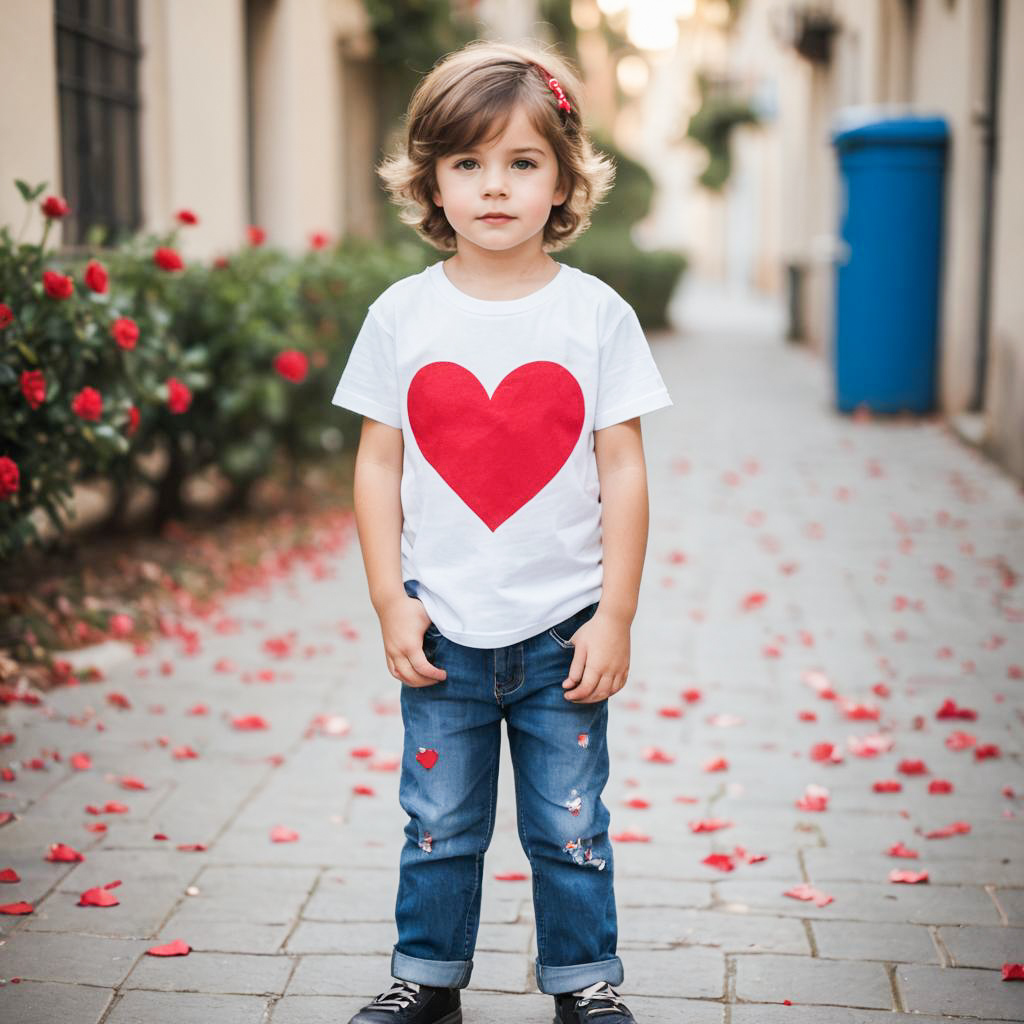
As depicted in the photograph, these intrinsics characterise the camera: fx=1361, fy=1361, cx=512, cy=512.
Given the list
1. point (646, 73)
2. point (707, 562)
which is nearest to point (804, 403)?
point (707, 562)

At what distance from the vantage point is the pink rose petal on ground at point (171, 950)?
2.78 metres

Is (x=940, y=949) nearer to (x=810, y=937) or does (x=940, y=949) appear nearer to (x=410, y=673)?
(x=810, y=937)

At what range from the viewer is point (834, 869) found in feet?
10.6

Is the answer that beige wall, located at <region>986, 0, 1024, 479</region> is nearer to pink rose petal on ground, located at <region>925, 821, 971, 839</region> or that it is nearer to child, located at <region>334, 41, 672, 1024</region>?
pink rose petal on ground, located at <region>925, 821, 971, 839</region>

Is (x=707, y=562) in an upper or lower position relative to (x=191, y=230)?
lower

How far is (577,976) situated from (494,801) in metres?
0.34

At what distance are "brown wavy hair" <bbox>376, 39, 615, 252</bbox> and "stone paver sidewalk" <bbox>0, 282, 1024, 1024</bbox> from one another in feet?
4.90

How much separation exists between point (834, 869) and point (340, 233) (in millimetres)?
10163

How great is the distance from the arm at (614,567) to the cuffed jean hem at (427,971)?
1.85 ft

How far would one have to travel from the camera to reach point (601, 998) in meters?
2.42

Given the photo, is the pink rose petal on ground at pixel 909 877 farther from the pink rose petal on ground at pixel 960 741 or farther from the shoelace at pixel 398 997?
the shoelace at pixel 398 997

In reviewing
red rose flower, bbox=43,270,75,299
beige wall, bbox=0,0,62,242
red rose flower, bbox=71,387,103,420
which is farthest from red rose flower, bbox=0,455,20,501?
beige wall, bbox=0,0,62,242

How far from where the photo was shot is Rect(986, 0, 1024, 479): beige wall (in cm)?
782

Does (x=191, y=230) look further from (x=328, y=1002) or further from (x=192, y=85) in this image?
(x=328, y=1002)
